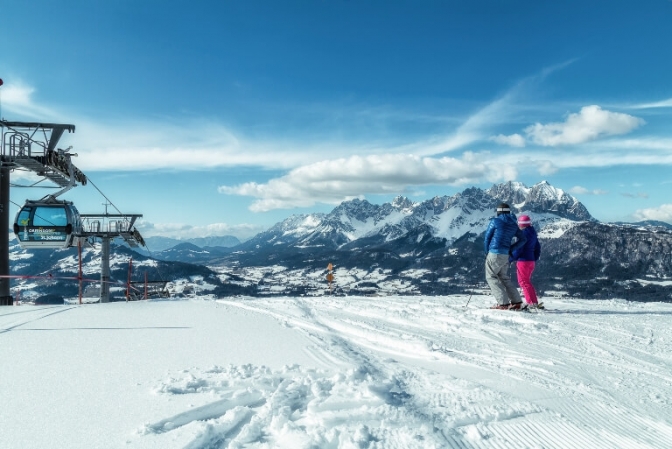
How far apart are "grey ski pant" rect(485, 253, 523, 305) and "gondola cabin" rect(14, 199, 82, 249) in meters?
17.3

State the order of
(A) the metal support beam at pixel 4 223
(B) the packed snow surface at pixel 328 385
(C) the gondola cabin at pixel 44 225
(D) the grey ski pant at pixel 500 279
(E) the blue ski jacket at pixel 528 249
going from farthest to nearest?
(C) the gondola cabin at pixel 44 225, (A) the metal support beam at pixel 4 223, (E) the blue ski jacket at pixel 528 249, (D) the grey ski pant at pixel 500 279, (B) the packed snow surface at pixel 328 385

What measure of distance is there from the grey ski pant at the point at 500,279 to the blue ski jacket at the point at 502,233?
0.57ft

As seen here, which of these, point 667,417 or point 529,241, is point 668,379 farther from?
point 529,241

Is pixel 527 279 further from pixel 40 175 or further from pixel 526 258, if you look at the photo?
pixel 40 175

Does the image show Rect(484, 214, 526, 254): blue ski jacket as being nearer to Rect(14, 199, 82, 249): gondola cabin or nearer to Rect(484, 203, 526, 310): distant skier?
Rect(484, 203, 526, 310): distant skier

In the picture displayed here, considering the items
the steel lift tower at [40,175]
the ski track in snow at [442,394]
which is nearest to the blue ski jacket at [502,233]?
the ski track in snow at [442,394]

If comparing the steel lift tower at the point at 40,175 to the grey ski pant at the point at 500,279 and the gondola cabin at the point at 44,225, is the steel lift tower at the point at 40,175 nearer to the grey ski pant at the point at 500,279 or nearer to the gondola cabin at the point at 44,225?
the gondola cabin at the point at 44,225

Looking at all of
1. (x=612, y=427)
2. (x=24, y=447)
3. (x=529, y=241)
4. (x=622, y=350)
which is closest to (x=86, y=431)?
(x=24, y=447)

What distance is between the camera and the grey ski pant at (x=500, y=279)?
419 inches

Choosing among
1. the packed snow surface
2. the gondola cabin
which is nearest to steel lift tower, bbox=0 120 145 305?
the gondola cabin

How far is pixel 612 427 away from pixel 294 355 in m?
3.50

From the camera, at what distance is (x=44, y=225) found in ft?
61.3

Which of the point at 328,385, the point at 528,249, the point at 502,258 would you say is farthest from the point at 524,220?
the point at 328,385

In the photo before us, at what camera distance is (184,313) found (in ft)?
31.5
